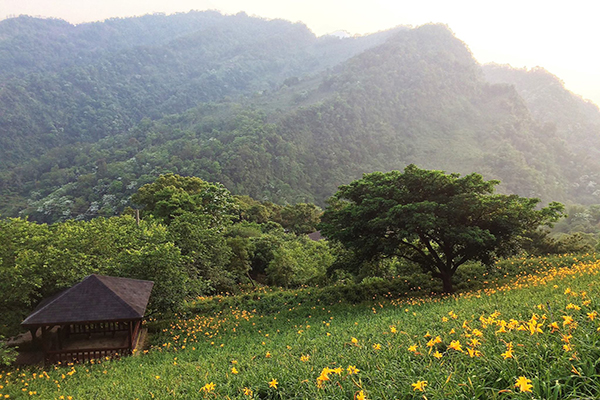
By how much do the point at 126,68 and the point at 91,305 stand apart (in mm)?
142807

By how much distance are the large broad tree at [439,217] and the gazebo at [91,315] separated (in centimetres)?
704

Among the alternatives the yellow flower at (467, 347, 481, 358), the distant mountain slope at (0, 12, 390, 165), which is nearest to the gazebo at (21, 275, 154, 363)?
the yellow flower at (467, 347, 481, 358)

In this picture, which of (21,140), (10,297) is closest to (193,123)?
(21,140)

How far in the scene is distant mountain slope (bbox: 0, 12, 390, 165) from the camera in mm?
93000

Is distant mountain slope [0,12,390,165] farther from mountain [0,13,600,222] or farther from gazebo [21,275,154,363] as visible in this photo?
gazebo [21,275,154,363]

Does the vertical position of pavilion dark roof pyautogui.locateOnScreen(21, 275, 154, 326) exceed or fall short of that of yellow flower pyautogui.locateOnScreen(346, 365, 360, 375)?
it falls short

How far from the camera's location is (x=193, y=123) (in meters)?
97.2

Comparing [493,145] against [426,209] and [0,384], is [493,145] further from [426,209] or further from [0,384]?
[0,384]

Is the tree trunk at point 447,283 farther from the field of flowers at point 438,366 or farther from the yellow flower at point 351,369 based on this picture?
the yellow flower at point 351,369

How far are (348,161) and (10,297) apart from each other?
8233cm

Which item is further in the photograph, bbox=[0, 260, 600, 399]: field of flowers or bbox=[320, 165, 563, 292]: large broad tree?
bbox=[320, 165, 563, 292]: large broad tree

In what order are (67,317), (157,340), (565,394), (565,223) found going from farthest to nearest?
→ (565,223), (157,340), (67,317), (565,394)

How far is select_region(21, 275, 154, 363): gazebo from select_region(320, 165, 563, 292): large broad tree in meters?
7.04

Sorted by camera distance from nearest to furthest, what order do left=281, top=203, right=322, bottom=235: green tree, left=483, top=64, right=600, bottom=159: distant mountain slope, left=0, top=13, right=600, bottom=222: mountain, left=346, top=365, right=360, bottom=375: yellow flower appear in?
left=346, top=365, right=360, bottom=375: yellow flower, left=281, top=203, right=322, bottom=235: green tree, left=0, top=13, right=600, bottom=222: mountain, left=483, top=64, right=600, bottom=159: distant mountain slope
